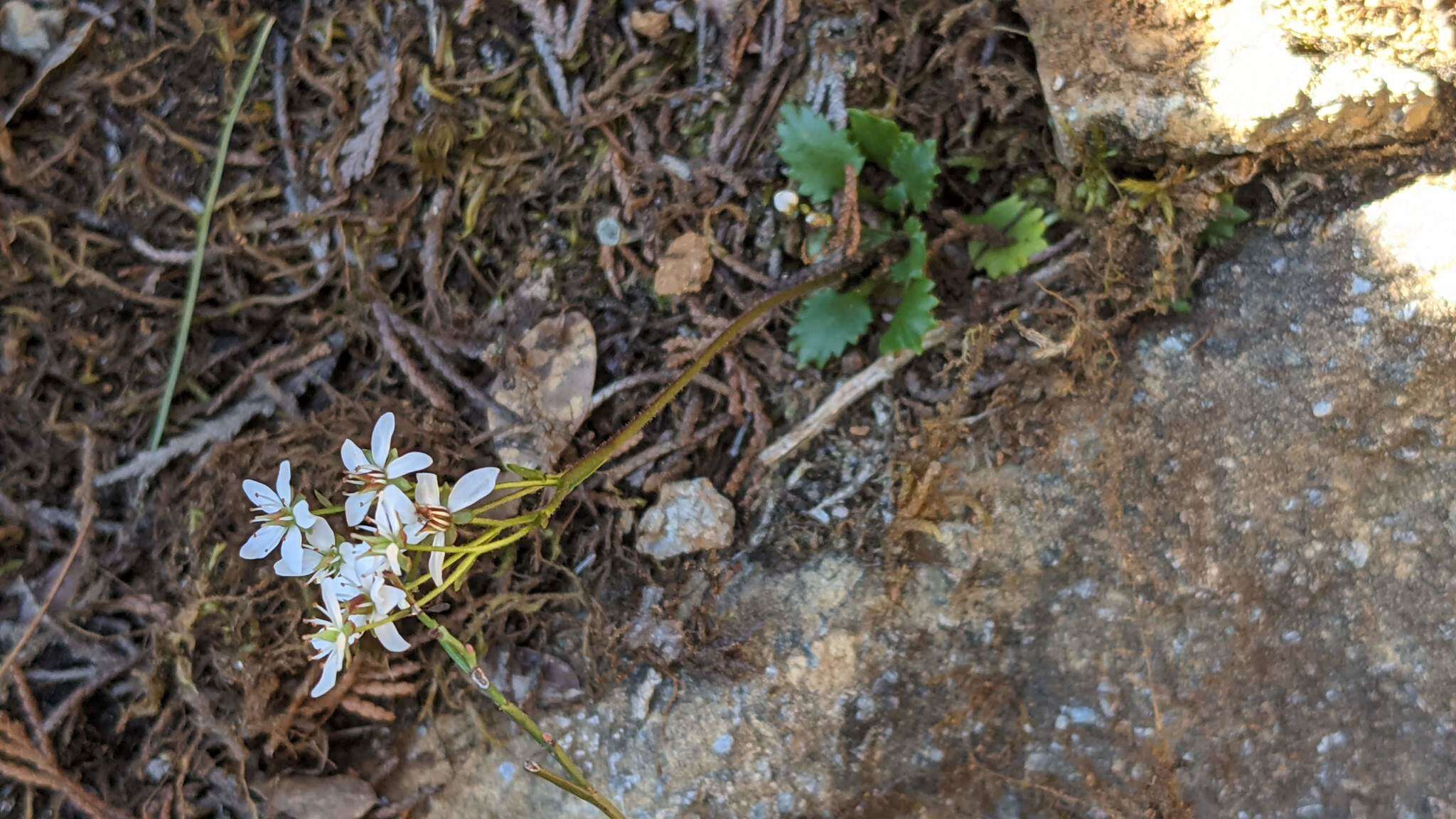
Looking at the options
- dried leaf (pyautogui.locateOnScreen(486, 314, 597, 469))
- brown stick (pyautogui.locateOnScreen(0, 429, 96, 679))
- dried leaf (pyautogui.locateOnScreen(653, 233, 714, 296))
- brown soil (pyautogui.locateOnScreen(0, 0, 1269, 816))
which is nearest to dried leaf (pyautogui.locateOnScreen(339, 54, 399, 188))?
brown soil (pyautogui.locateOnScreen(0, 0, 1269, 816))

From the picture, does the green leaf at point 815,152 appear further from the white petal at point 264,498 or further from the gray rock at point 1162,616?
the white petal at point 264,498

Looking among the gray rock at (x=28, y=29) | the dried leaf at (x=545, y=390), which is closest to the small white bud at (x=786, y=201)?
the dried leaf at (x=545, y=390)

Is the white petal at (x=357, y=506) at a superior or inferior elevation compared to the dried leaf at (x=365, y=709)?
superior

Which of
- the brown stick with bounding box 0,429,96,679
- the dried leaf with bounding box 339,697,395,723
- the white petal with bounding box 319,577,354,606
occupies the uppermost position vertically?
the white petal with bounding box 319,577,354,606

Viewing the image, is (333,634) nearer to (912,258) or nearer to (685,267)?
(685,267)

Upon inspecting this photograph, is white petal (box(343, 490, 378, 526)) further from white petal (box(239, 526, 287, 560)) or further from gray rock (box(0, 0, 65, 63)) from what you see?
gray rock (box(0, 0, 65, 63))

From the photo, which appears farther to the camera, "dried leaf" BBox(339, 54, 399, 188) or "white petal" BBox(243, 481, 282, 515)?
"dried leaf" BBox(339, 54, 399, 188)
